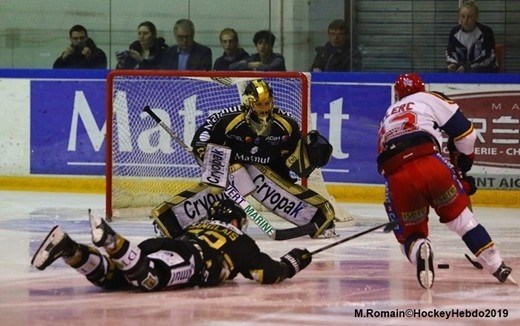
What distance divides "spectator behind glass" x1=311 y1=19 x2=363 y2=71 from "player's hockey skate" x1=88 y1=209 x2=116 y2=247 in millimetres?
5968

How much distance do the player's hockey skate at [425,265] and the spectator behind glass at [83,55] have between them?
5.92 meters

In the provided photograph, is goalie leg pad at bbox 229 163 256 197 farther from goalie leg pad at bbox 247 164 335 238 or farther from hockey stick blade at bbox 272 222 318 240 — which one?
hockey stick blade at bbox 272 222 318 240

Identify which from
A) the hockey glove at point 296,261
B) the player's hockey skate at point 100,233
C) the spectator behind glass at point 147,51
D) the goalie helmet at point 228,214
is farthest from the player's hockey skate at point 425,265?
the spectator behind glass at point 147,51

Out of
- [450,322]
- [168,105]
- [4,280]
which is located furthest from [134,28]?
[450,322]

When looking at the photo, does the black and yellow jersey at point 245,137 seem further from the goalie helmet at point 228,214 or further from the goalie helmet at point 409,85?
the goalie helmet at point 228,214

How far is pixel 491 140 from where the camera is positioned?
1121 centimetres

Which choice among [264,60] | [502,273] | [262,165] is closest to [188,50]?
[264,60]

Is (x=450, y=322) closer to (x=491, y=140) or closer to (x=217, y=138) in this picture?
(x=217, y=138)

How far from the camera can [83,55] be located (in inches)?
476

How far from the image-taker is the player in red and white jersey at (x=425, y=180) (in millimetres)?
6801

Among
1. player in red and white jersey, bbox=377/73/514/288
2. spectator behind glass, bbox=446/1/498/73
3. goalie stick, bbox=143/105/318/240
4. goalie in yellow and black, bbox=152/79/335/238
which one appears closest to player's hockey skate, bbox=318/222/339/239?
goalie in yellow and black, bbox=152/79/335/238

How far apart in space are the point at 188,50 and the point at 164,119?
3.93 feet

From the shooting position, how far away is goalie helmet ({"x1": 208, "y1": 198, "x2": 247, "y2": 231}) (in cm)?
672

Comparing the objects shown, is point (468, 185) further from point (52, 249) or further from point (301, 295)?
point (52, 249)
